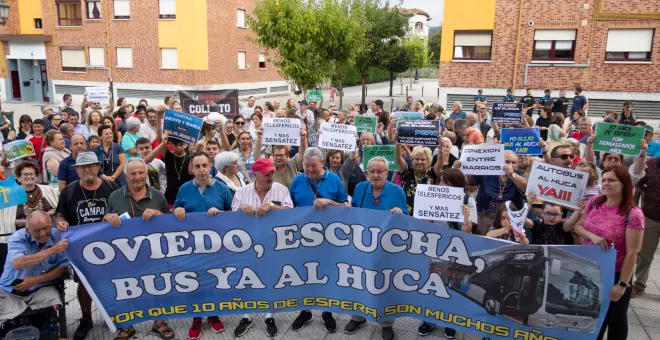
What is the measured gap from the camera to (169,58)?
30672mm

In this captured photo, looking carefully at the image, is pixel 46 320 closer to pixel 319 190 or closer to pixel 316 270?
pixel 316 270

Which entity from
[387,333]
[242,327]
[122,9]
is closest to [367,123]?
[387,333]

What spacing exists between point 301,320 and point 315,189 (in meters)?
1.40

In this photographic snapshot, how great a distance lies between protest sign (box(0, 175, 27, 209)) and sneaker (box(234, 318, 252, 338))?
2.53 meters

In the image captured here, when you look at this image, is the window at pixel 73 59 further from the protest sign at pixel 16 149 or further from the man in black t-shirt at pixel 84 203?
the man in black t-shirt at pixel 84 203

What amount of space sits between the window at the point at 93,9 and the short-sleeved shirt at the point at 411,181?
31467 millimetres

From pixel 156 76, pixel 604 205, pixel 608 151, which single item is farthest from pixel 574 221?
pixel 156 76

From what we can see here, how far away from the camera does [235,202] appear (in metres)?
5.03

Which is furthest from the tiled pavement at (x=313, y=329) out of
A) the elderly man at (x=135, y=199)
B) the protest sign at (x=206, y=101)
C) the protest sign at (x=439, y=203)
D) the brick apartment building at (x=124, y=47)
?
the brick apartment building at (x=124, y=47)

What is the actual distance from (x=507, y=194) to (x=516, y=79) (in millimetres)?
19531

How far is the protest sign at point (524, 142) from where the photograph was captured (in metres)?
6.70

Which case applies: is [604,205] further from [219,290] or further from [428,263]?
[219,290]

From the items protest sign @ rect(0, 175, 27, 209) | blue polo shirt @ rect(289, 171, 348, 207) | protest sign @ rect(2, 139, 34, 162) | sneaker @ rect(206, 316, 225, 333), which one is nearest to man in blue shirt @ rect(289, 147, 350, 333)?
blue polo shirt @ rect(289, 171, 348, 207)

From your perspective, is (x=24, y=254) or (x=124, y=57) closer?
(x=24, y=254)
